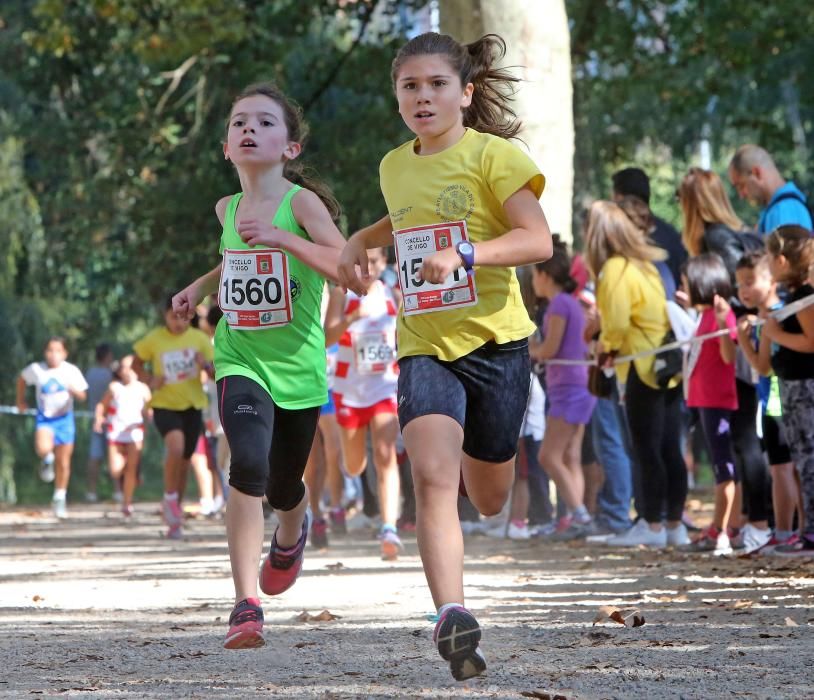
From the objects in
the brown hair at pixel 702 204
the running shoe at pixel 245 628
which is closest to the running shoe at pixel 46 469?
the brown hair at pixel 702 204

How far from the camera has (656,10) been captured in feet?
78.3

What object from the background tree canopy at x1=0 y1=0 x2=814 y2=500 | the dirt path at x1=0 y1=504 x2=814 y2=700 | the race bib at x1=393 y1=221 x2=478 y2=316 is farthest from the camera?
the background tree canopy at x1=0 y1=0 x2=814 y2=500

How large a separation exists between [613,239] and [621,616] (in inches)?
170

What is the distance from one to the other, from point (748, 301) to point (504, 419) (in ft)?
13.2

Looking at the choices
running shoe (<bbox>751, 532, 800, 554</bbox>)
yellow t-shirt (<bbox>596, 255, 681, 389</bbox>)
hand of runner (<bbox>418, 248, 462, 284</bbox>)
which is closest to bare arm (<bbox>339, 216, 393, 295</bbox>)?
hand of runner (<bbox>418, 248, 462, 284</bbox>)

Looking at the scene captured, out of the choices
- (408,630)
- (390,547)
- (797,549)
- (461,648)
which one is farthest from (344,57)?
(461,648)

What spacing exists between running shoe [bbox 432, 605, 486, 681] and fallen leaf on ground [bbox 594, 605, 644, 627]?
5.65 ft

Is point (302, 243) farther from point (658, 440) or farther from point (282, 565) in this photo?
point (658, 440)

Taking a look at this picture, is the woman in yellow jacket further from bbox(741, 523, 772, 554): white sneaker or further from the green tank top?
the green tank top

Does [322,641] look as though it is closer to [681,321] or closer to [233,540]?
[233,540]

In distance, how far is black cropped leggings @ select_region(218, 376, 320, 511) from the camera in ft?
20.6

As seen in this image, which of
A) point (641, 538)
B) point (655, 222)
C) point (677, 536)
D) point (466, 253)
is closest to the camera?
point (466, 253)

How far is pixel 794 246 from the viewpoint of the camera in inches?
343

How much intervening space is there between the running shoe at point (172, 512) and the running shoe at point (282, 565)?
6.38m
